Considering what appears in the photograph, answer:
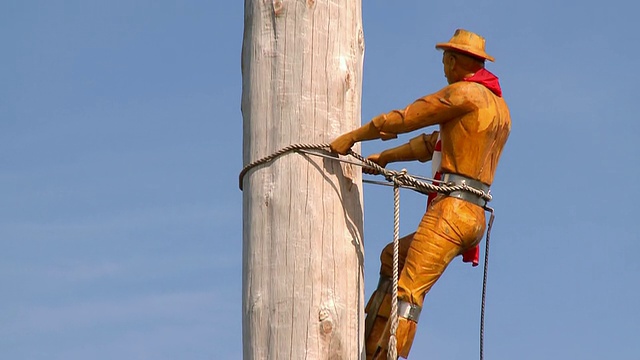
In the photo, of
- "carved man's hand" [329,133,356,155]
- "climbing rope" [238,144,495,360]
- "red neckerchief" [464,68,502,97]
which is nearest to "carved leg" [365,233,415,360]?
"climbing rope" [238,144,495,360]

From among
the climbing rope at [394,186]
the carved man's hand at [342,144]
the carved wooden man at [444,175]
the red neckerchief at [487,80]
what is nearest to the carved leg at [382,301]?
the carved wooden man at [444,175]

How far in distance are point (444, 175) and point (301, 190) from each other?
83 centimetres

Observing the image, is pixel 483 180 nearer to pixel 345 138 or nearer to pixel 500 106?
pixel 500 106

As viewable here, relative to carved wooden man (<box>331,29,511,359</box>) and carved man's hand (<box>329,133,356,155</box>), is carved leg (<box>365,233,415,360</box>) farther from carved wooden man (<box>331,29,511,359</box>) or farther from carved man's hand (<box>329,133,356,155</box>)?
carved man's hand (<box>329,133,356,155</box>)

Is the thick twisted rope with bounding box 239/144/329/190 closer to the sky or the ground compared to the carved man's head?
closer to the ground

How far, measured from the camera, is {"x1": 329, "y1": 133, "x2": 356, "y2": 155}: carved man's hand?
19.5 ft

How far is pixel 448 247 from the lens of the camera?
617 centimetres

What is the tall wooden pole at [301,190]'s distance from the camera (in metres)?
5.70

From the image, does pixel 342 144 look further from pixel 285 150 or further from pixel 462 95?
pixel 462 95

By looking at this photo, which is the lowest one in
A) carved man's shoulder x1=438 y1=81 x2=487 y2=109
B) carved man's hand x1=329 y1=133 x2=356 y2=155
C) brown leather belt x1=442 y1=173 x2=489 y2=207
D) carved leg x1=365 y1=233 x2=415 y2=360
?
carved leg x1=365 y1=233 x2=415 y2=360

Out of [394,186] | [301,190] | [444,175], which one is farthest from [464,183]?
[301,190]

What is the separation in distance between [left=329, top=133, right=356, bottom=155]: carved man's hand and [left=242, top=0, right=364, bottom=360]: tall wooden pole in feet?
0.18

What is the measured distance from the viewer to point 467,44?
21.4 ft

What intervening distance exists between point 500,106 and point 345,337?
1.45 meters
